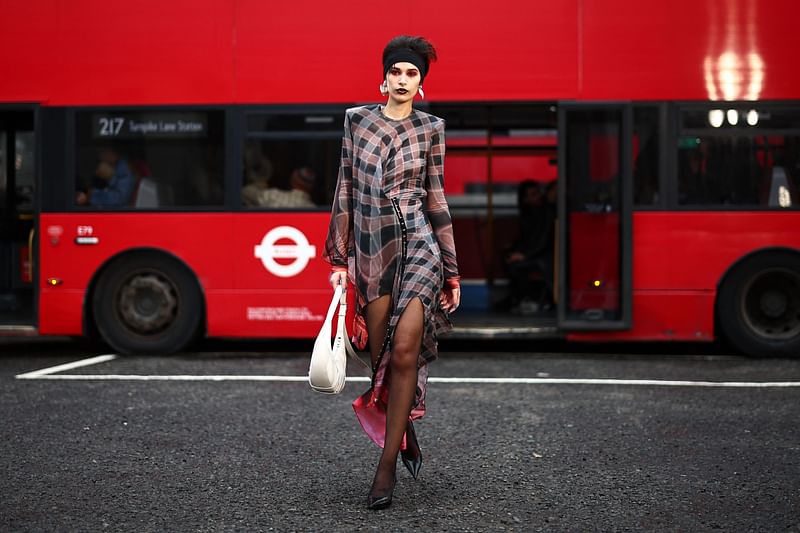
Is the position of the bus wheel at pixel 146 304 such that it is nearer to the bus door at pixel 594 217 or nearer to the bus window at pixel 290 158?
the bus window at pixel 290 158

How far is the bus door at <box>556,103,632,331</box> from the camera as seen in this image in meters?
9.40

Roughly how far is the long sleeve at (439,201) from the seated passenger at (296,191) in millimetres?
5134

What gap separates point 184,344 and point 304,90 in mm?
2527

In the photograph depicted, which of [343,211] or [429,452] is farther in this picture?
[429,452]

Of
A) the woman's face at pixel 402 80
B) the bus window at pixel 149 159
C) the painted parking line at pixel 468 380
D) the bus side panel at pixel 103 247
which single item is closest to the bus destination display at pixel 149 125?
the bus window at pixel 149 159

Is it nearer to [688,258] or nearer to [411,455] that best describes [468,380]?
[688,258]

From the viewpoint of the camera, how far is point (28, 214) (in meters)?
10.3

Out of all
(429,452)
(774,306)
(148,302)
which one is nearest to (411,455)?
(429,452)

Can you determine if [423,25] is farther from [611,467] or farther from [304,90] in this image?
[611,467]

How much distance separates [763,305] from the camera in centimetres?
938

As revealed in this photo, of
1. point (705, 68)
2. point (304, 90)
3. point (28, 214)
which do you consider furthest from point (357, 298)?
point (28, 214)

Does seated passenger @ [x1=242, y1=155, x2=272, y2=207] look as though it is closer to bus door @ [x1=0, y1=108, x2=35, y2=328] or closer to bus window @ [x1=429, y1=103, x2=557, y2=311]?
bus door @ [x1=0, y1=108, x2=35, y2=328]

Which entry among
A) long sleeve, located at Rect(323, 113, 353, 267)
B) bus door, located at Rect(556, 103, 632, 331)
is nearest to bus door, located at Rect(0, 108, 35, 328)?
bus door, located at Rect(556, 103, 632, 331)

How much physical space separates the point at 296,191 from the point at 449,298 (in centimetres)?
517
